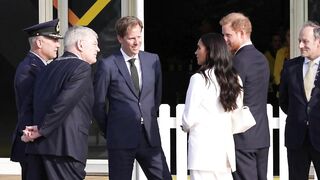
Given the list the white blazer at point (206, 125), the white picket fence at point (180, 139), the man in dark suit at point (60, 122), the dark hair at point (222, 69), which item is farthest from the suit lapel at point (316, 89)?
the man in dark suit at point (60, 122)

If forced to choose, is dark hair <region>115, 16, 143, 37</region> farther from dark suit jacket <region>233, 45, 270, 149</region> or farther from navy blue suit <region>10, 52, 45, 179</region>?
dark suit jacket <region>233, 45, 270, 149</region>

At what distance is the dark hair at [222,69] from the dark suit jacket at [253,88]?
1.38ft

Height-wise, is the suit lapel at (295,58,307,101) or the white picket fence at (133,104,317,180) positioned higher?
the suit lapel at (295,58,307,101)

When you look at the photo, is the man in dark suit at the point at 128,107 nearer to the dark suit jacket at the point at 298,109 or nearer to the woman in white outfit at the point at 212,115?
the woman in white outfit at the point at 212,115

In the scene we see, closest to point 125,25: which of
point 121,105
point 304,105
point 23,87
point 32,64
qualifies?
point 121,105

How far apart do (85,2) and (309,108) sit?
3.71m

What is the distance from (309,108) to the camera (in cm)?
632

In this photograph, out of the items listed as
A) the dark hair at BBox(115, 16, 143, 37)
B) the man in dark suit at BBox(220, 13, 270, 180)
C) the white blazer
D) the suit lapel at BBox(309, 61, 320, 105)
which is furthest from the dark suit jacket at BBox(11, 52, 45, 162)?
the suit lapel at BBox(309, 61, 320, 105)

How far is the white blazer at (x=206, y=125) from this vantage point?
18.5ft

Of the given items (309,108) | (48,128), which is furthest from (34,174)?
(309,108)

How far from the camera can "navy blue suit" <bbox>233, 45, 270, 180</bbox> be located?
619 cm

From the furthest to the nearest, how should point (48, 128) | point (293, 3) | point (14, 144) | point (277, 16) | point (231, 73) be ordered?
point (277, 16) < point (293, 3) < point (14, 144) < point (231, 73) < point (48, 128)

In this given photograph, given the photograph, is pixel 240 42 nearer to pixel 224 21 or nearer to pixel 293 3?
pixel 224 21

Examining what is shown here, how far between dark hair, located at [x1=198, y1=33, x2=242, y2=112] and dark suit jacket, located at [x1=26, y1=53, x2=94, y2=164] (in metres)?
0.93
